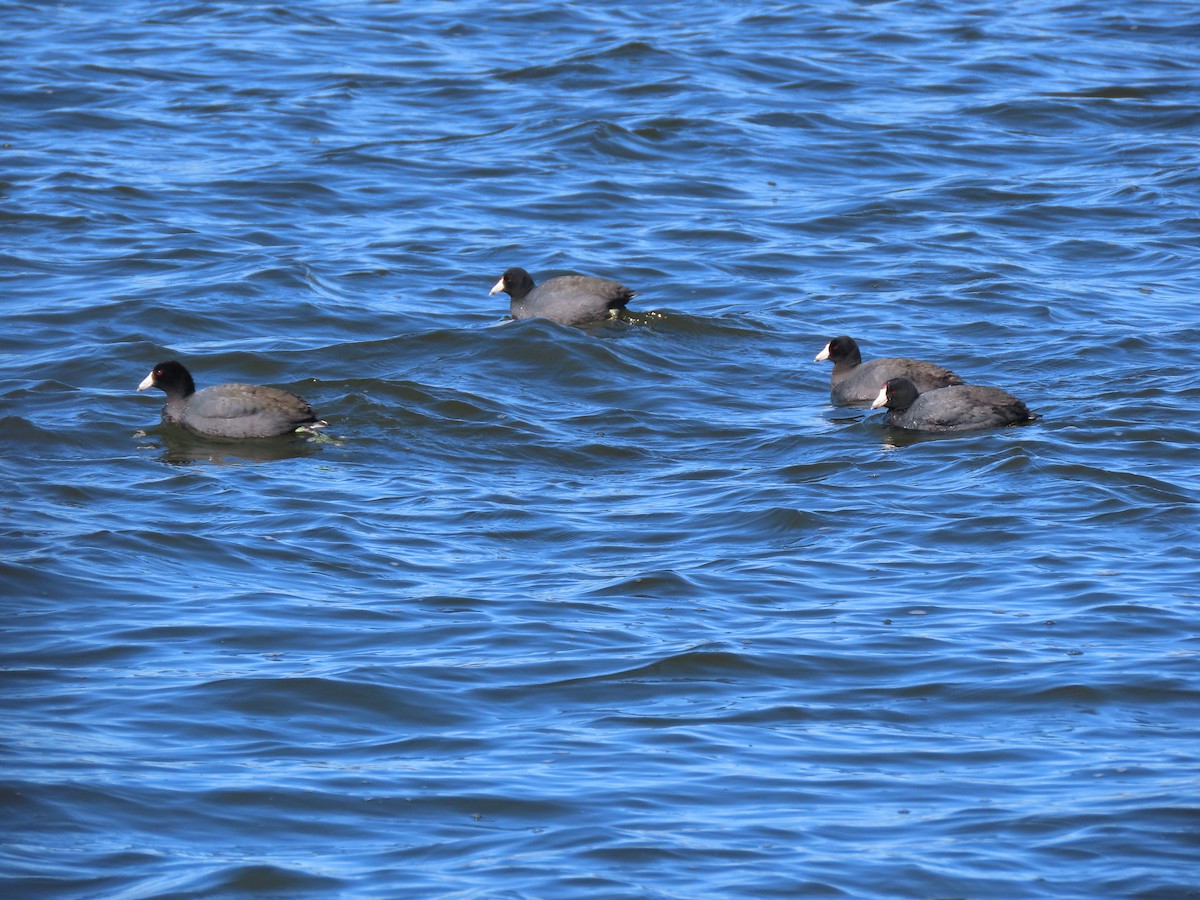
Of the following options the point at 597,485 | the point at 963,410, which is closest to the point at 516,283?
the point at 597,485

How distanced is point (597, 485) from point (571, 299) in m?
4.06

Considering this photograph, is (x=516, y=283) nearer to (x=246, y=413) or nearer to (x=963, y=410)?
(x=246, y=413)

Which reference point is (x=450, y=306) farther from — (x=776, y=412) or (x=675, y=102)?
(x=675, y=102)

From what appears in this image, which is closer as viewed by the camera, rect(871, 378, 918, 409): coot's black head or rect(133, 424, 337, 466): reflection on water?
rect(133, 424, 337, 466): reflection on water

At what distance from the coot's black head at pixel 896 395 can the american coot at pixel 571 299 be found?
3.02 m

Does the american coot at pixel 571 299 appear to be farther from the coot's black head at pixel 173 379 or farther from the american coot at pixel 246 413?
the coot's black head at pixel 173 379

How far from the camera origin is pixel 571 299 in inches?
619

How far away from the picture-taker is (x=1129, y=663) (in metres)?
8.69

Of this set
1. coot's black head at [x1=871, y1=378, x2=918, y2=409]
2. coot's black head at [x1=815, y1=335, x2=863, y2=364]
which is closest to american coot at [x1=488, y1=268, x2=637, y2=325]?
coot's black head at [x1=815, y1=335, x2=863, y2=364]

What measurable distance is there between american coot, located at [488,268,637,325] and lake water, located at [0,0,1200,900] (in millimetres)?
306

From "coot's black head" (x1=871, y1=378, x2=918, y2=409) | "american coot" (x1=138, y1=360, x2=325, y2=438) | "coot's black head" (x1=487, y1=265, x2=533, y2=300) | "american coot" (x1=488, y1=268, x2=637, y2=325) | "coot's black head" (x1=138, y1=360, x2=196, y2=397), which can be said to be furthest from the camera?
"coot's black head" (x1=487, y1=265, x2=533, y2=300)

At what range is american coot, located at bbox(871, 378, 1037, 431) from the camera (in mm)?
12852

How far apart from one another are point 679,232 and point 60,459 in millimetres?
7956

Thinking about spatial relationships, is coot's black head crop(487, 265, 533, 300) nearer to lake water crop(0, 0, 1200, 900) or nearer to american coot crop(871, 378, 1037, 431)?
lake water crop(0, 0, 1200, 900)
